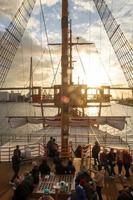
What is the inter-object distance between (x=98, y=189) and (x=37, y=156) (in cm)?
772

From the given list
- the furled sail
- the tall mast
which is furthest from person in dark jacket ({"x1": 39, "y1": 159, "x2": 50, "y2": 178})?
the furled sail

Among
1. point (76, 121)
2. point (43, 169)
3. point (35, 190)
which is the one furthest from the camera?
point (76, 121)

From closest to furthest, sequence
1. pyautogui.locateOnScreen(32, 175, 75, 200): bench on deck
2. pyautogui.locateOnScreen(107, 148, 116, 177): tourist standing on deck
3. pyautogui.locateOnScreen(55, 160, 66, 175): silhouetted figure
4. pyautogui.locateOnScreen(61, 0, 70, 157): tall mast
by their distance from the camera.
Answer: pyautogui.locateOnScreen(32, 175, 75, 200): bench on deck < pyautogui.locateOnScreen(55, 160, 66, 175): silhouetted figure < pyautogui.locateOnScreen(107, 148, 116, 177): tourist standing on deck < pyautogui.locateOnScreen(61, 0, 70, 157): tall mast

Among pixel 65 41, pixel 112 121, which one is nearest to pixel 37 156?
pixel 65 41

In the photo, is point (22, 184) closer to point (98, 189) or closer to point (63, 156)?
point (98, 189)

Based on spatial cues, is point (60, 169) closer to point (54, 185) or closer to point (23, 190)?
point (54, 185)

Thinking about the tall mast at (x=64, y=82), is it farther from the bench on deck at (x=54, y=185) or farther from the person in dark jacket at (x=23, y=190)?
the person in dark jacket at (x=23, y=190)

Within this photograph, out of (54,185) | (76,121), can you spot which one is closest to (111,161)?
(54,185)

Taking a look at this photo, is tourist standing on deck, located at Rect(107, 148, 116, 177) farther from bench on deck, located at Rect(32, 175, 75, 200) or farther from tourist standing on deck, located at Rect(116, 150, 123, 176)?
bench on deck, located at Rect(32, 175, 75, 200)

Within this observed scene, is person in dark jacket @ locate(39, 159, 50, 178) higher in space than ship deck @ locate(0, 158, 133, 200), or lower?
higher

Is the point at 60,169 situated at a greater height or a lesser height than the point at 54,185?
greater

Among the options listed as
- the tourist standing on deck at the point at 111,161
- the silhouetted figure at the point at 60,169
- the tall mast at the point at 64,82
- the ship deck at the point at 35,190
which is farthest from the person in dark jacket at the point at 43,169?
the tourist standing on deck at the point at 111,161

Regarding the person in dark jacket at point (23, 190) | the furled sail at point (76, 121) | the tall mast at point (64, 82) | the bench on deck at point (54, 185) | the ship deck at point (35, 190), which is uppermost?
the tall mast at point (64, 82)

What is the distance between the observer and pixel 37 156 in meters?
18.9
